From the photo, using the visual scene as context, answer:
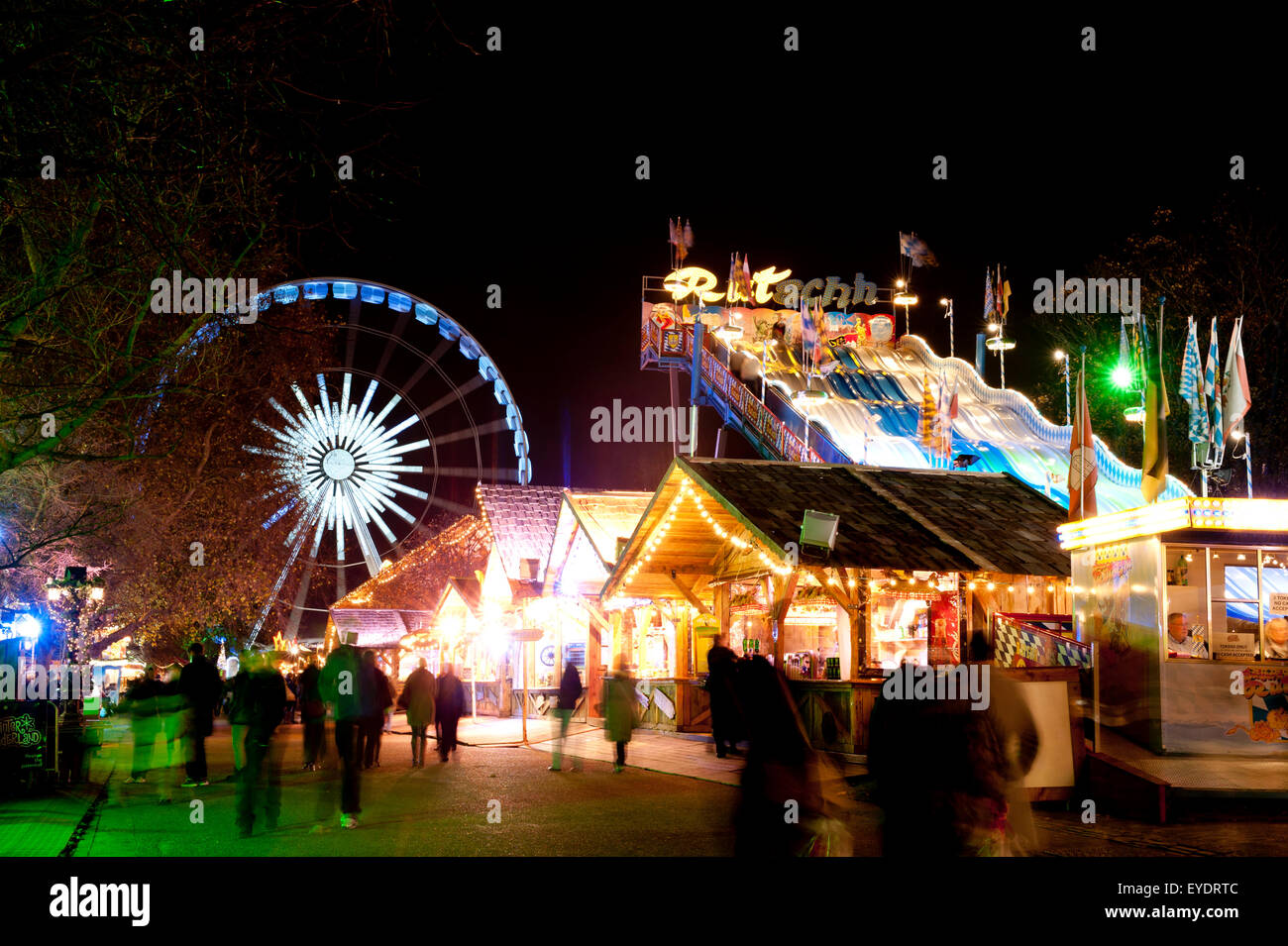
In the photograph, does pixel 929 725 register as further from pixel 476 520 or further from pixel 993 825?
pixel 476 520

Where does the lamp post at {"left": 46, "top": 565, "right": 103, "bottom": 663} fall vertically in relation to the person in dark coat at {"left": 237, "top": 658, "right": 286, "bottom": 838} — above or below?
above

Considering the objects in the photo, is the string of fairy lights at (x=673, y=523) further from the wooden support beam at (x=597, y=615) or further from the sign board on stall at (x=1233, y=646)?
the sign board on stall at (x=1233, y=646)

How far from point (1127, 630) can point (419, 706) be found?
1069cm

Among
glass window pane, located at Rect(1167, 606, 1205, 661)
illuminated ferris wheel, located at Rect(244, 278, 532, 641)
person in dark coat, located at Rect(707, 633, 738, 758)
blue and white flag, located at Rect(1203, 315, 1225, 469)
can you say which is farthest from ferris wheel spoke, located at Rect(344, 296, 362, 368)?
person in dark coat, located at Rect(707, 633, 738, 758)

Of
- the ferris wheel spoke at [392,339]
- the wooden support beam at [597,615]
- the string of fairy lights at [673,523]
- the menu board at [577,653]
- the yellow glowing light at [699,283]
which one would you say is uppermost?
the yellow glowing light at [699,283]

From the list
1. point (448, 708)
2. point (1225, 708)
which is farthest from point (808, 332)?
point (1225, 708)

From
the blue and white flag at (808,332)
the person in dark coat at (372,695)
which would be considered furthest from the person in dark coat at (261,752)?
the blue and white flag at (808,332)

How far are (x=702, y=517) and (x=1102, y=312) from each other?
73.1 ft

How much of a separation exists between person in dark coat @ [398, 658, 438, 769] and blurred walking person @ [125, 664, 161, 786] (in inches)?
155

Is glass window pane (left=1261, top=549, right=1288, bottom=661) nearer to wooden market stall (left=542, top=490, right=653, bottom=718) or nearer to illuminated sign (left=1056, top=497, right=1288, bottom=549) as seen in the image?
illuminated sign (left=1056, top=497, right=1288, bottom=549)

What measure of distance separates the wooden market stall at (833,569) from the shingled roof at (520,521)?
718 centimetres

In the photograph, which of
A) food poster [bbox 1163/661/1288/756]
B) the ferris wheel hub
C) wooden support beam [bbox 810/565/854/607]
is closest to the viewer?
food poster [bbox 1163/661/1288/756]

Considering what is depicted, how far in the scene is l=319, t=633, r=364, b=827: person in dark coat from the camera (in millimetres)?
10734

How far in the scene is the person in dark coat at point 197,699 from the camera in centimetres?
1430
